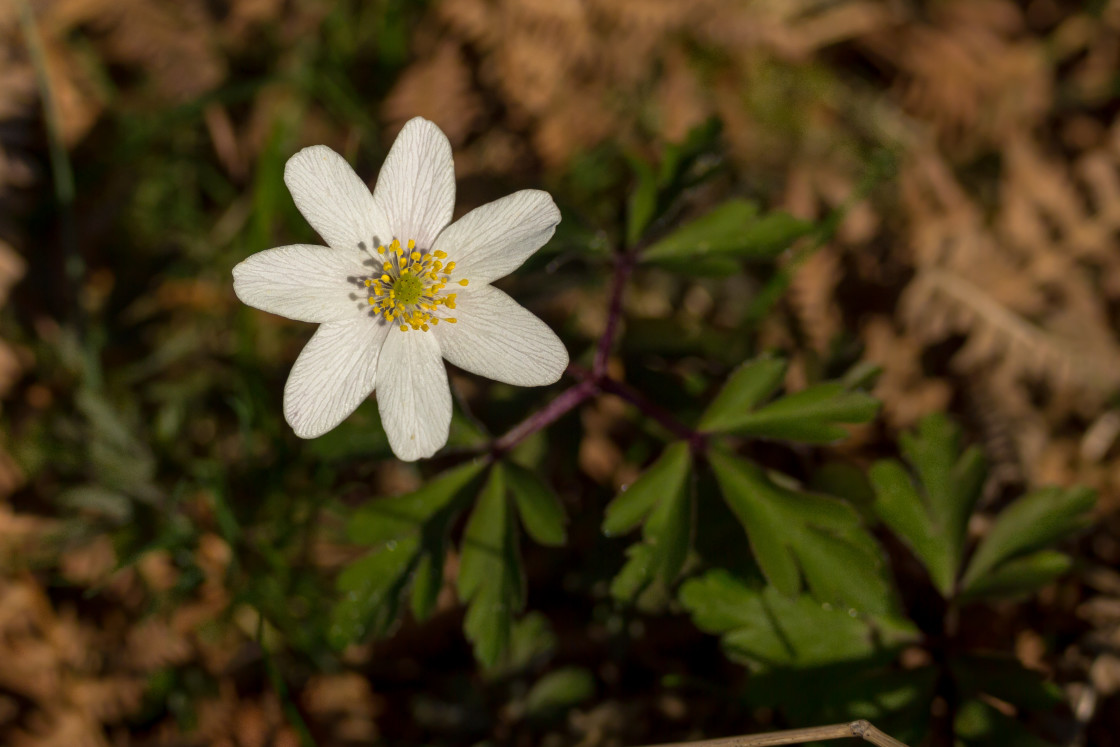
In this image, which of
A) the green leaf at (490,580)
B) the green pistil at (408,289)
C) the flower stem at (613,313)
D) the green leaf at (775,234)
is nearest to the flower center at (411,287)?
the green pistil at (408,289)

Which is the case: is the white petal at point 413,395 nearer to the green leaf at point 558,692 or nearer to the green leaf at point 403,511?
the green leaf at point 403,511

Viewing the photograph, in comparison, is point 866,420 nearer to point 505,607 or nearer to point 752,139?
point 505,607

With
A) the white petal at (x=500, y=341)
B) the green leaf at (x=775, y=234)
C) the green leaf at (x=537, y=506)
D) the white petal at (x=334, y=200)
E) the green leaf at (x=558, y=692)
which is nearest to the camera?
the white petal at (x=500, y=341)

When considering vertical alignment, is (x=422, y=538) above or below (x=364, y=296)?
below

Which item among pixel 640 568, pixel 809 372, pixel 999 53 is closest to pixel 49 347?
pixel 640 568

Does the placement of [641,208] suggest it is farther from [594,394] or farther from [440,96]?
[440,96]
